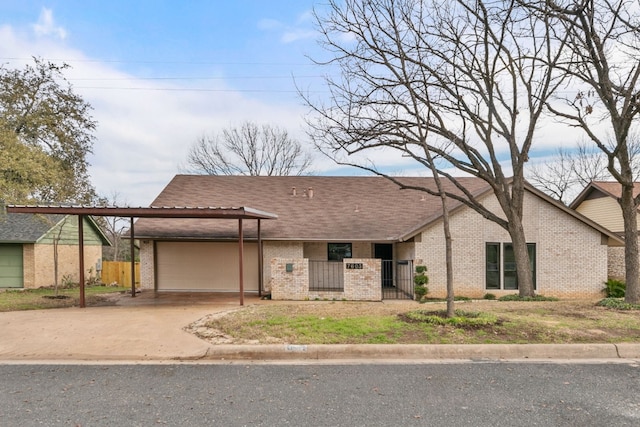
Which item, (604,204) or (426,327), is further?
(604,204)

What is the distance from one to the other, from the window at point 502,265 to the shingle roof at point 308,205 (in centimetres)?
228

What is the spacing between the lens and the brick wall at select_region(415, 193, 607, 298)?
14.1 meters

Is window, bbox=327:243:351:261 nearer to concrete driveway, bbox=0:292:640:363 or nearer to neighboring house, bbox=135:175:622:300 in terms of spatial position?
neighboring house, bbox=135:175:622:300

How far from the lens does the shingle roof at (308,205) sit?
15156mm

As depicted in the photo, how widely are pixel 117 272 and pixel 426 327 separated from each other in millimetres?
19766

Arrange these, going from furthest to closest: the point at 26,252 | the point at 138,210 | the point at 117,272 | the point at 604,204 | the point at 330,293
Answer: the point at 117,272
the point at 604,204
the point at 26,252
the point at 330,293
the point at 138,210

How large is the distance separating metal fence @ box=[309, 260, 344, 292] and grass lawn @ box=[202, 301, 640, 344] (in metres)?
6.37

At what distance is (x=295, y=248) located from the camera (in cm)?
1538

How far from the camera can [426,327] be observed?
7133mm

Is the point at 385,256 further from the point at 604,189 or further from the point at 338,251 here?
the point at 604,189

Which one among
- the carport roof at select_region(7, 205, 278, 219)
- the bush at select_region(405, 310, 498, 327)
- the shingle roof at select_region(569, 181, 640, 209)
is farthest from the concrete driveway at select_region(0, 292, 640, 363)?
the shingle roof at select_region(569, 181, 640, 209)

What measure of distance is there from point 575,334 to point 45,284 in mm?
21228

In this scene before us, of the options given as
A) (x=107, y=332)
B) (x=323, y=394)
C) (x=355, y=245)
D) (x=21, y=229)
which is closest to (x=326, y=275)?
(x=355, y=245)

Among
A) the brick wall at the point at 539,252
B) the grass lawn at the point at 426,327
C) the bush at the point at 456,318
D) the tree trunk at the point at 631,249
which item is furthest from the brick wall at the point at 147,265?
the tree trunk at the point at 631,249
